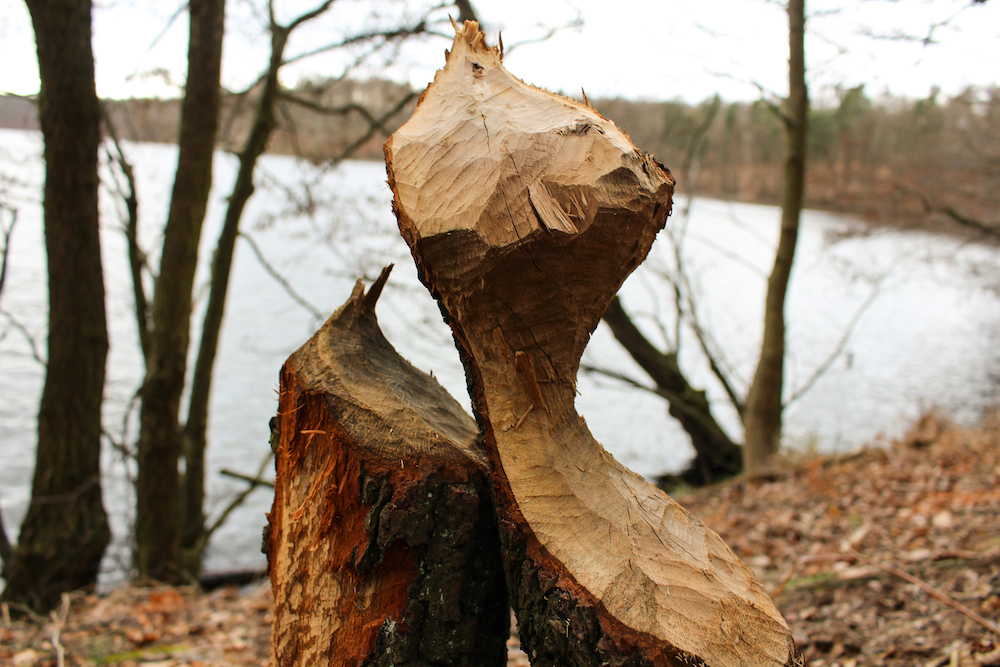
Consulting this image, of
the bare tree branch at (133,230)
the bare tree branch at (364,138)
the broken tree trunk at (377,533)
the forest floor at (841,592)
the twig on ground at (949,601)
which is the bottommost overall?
the forest floor at (841,592)

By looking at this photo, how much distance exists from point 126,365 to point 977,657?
9.24 m

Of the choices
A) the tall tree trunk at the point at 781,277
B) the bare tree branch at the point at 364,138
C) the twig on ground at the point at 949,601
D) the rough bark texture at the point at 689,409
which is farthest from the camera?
the rough bark texture at the point at 689,409

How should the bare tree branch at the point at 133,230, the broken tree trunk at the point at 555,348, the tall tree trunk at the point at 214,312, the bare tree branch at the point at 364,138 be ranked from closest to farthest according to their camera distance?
1. the broken tree trunk at the point at 555,348
2. the bare tree branch at the point at 133,230
3. the tall tree trunk at the point at 214,312
4. the bare tree branch at the point at 364,138

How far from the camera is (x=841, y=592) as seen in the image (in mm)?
2758

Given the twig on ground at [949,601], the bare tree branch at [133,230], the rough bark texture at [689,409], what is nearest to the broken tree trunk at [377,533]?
the twig on ground at [949,601]

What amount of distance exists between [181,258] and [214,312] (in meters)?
1.10

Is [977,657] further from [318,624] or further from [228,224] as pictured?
[228,224]

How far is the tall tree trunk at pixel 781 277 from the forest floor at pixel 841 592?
0.87m

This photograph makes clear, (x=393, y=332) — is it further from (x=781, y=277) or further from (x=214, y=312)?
(x=781, y=277)

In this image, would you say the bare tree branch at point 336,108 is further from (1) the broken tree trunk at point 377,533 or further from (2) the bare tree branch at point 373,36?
(1) the broken tree trunk at point 377,533

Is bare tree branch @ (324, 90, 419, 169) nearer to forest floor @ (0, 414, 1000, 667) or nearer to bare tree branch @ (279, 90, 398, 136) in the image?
bare tree branch @ (279, 90, 398, 136)

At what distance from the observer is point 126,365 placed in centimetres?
869

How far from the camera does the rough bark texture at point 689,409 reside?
6418 millimetres

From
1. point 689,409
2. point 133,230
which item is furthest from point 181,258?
point 689,409
